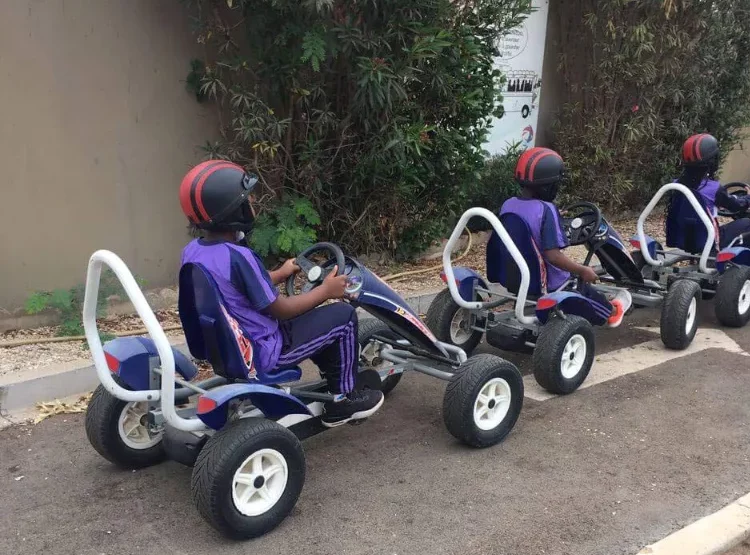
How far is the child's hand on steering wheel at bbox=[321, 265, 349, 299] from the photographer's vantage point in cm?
346

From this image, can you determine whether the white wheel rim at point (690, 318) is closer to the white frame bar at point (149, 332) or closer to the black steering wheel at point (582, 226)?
the black steering wheel at point (582, 226)

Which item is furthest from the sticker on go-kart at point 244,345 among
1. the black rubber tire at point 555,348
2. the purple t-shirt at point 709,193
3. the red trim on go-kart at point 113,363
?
the purple t-shirt at point 709,193

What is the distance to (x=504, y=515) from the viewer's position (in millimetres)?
3459

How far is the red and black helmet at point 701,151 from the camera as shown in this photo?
20.6 feet

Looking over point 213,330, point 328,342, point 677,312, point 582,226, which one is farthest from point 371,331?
point 677,312

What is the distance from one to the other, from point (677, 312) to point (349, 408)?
313 centimetres

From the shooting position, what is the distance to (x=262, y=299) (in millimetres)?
3271

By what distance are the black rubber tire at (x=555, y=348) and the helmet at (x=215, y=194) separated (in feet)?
7.59

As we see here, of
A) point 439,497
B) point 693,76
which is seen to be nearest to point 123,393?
point 439,497

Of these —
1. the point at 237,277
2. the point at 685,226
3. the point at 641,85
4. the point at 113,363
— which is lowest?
the point at 113,363

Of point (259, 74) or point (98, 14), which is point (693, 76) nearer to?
point (259, 74)

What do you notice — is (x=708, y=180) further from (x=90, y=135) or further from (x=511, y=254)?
(x=90, y=135)

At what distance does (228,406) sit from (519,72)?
23.8 ft

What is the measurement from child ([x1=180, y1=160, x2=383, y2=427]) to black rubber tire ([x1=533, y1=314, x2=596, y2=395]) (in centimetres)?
137
